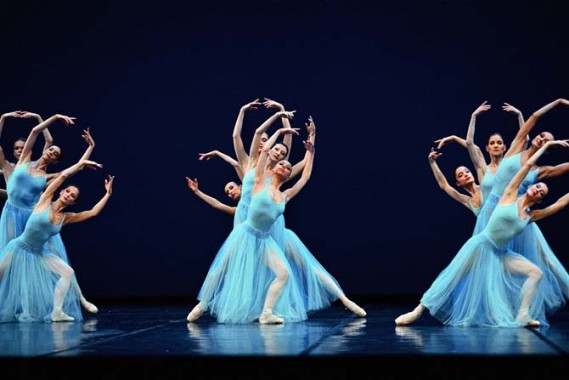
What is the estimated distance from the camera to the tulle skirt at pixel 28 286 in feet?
22.5

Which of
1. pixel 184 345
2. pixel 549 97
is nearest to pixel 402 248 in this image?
pixel 549 97

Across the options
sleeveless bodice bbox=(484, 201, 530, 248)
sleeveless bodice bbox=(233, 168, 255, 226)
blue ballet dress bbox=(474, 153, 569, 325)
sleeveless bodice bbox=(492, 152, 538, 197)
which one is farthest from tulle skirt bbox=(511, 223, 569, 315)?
sleeveless bodice bbox=(233, 168, 255, 226)

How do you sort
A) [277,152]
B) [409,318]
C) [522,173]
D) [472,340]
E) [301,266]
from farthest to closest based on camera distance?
[301,266], [277,152], [409,318], [522,173], [472,340]

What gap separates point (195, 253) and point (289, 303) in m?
2.74

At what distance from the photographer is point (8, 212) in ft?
24.3

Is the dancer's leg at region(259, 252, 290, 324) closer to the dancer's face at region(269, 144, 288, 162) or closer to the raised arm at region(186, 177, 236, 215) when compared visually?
the dancer's face at region(269, 144, 288, 162)

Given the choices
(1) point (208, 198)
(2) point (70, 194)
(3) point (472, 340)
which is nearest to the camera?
(3) point (472, 340)

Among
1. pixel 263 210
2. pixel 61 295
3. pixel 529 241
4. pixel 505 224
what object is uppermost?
pixel 263 210

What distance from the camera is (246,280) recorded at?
658 centimetres

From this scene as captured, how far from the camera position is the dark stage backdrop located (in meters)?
8.84

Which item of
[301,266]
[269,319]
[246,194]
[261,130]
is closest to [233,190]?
[246,194]

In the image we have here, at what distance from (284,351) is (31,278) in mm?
3200

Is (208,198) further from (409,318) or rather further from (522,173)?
(522,173)

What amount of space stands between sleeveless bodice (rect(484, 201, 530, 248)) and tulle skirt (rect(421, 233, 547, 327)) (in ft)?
0.20
